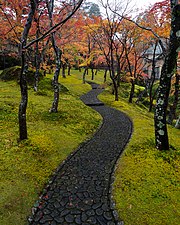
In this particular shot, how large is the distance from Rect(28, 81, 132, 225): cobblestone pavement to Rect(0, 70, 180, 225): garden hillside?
325 millimetres

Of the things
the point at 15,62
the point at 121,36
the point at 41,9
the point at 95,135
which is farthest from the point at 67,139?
the point at 15,62

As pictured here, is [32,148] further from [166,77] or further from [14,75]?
[14,75]

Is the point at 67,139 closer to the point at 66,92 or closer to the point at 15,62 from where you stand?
the point at 66,92

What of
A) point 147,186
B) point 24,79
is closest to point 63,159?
point 147,186

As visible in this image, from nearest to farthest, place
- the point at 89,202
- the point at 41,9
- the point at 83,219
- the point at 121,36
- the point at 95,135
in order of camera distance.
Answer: the point at 83,219, the point at 89,202, the point at 95,135, the point at 41,9, the point at 121,36

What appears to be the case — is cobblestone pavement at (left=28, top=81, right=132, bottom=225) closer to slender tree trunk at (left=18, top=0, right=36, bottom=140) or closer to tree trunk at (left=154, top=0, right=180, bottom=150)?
tree trunk at (left=154, top=0, right=180, bottom=150)

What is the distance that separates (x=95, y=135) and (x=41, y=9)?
10.4 meters

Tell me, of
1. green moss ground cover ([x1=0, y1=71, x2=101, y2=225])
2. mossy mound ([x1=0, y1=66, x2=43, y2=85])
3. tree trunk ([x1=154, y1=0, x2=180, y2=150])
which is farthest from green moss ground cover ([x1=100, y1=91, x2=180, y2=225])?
mossy mound ([x1=0, y1=66, x2=43, y2=85])

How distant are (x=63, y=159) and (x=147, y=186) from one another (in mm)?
3857

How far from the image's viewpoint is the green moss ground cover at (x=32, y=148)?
20.5 ft

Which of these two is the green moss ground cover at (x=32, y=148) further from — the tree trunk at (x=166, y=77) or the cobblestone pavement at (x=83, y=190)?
the tree trunk at (x=166, y=77)

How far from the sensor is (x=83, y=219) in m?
5.63

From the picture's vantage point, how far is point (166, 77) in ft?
28.9

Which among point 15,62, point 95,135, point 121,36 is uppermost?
point 121,36
